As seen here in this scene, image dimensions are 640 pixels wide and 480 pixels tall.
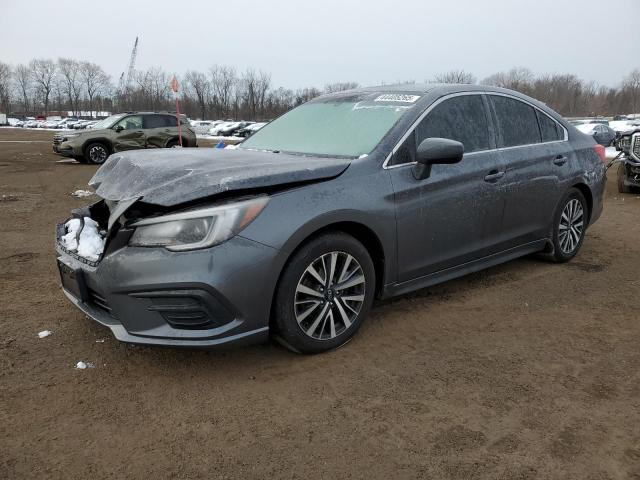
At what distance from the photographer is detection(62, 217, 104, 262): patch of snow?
2.95 m

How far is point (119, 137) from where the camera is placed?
15492 millimetres

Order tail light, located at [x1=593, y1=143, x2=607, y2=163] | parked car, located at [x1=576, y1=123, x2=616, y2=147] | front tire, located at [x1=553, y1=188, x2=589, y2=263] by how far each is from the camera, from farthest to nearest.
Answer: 1. parked car, located at [x1=576, y1=123, x2=616, y2=147]
2. tail light, located at [x1=593, y1=143, x2=607, y2=163]
3. front tire, located at [x1=553, y1=188, x2=589, y2=263]

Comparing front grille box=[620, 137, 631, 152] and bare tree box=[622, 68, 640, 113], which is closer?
front grille box=[620, 137, 631, 152]

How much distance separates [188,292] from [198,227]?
34 cm

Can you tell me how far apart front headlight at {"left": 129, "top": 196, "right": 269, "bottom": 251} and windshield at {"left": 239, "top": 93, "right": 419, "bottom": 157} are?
3.30 ft

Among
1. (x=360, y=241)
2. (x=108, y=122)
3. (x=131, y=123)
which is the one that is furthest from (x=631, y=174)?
(x=108, y=122)

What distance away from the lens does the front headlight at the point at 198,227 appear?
8.51ft

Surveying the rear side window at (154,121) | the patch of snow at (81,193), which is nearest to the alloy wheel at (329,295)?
the patch of snow at (81,193)

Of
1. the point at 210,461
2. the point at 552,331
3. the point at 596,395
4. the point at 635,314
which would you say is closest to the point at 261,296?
the point at 210,461

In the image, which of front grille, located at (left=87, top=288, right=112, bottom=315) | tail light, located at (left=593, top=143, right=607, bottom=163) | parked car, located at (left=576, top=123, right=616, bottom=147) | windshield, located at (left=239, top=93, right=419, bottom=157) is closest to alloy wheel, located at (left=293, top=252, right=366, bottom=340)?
windshield, located at (left=239, top=93, right=419, bottom=157)

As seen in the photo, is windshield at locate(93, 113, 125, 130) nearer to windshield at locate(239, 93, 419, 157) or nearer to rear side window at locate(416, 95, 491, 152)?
windshield at locate(239, 93, 419, 157)

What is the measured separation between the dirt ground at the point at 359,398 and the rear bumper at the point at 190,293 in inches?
12.4

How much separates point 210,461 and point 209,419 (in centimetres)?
30

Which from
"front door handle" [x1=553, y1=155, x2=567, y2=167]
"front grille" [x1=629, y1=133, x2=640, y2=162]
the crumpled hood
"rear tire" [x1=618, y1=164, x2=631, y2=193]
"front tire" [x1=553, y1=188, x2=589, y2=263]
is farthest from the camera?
"rear tire" [x1=618, y1=164, x2=631, y2=193]
